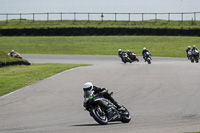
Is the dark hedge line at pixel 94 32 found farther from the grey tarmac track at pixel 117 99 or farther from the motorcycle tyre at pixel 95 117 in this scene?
the motorcycle tyre at pixel 95 117

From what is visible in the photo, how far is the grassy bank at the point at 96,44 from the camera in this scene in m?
48.2

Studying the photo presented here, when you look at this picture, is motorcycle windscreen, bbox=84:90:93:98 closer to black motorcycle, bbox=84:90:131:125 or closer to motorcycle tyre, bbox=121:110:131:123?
black motorcycle, bbox=84:90:131:125

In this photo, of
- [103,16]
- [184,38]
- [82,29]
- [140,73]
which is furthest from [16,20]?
[140,73]

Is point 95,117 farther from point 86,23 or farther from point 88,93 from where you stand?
point 86,23

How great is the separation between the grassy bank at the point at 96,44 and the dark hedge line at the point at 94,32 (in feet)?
2.31

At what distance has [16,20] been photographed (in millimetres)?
68625

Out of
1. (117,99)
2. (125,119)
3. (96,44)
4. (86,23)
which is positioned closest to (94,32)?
(96,44)

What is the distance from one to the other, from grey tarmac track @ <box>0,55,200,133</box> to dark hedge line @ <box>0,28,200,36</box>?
2861 centimetres

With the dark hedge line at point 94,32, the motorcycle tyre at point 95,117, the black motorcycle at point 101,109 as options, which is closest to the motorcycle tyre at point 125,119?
the black motorcycle at point 101,109

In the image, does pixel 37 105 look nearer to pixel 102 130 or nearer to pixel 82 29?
pixel 102 130

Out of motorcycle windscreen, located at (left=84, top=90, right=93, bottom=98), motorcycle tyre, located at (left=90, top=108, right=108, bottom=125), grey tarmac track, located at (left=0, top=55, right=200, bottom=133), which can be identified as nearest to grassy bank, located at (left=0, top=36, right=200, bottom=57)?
grey tarmac track, located at (left=0, top=55, right=200, bottom=133)

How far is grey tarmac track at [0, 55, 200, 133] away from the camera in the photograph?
9.44 metres

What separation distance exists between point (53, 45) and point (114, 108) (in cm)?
4282

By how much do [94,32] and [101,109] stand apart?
4366 centimetres
